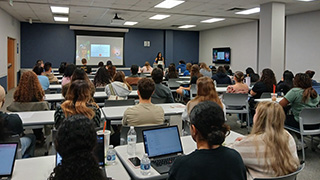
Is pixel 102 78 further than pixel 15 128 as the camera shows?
Yes

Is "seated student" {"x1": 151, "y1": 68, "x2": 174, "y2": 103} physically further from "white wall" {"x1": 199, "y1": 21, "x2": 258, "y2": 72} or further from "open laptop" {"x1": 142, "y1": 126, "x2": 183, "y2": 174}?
"white wall" {"x1": 199, "y1": 21, "x2": 258, "y2": 72}

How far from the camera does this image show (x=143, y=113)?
2881mm

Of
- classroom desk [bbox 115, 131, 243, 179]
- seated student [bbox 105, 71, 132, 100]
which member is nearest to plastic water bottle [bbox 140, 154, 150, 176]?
classroom desk [bbox 115, 131, 243, 179]

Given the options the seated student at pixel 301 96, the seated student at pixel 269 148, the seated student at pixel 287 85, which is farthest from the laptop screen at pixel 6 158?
the seated student at pixel 287 85

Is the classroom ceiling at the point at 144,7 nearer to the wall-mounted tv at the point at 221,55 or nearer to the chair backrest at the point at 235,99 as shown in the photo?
the wall-mounted tv at the point at 221,55

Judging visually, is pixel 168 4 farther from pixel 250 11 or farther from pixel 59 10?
pixel 59 10

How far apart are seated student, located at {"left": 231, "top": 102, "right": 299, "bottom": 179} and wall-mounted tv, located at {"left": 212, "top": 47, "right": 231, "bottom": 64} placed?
40.4 ft

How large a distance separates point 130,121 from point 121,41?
12.9m

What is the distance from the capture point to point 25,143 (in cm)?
289

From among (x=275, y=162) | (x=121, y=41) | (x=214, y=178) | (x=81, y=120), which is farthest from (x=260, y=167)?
(x=121, y=41)

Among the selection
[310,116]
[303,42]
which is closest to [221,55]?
[303,42]

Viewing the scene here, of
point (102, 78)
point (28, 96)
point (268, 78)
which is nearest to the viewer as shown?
point (28, 96)

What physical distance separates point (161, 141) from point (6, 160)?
1.11 meters

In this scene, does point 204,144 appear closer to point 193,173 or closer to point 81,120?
point 193,173
